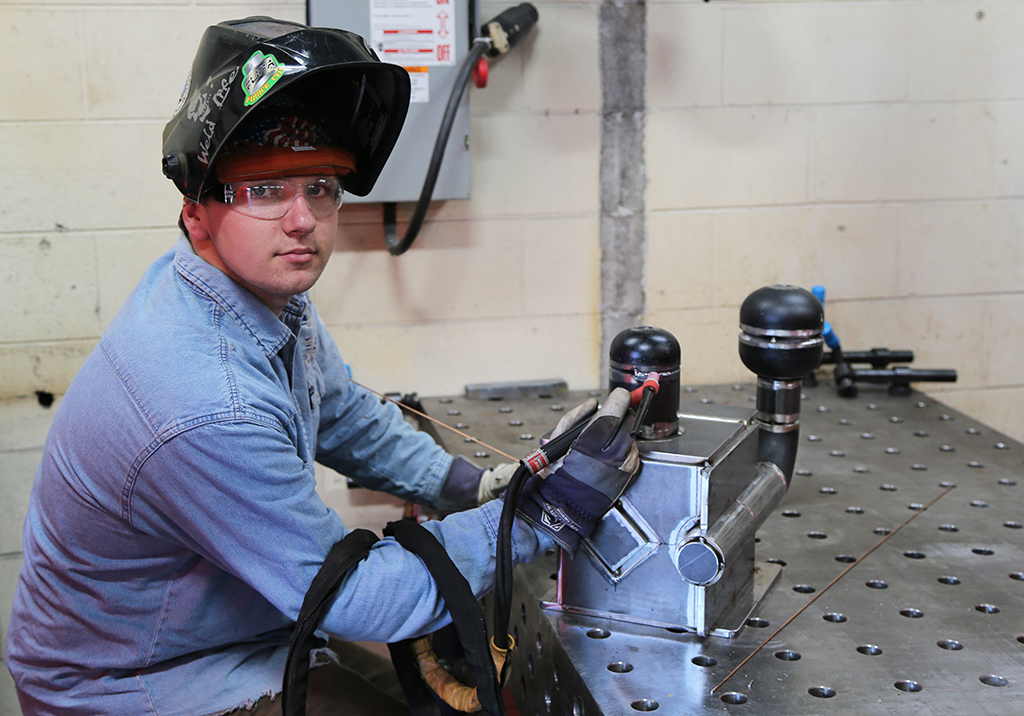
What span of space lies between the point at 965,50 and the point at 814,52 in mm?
407

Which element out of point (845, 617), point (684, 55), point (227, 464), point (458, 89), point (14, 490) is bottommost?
point (14, 490)

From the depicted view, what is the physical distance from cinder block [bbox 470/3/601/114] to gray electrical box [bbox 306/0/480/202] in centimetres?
10

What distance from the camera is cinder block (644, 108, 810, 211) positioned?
230 cm

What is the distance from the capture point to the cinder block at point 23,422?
2107 mm

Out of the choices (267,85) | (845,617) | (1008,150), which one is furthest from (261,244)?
(1008,150)

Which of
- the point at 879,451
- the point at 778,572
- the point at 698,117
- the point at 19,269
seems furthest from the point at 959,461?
the point at 19,269

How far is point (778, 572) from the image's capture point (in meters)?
1.30

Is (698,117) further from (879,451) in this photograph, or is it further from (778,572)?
(778,572)

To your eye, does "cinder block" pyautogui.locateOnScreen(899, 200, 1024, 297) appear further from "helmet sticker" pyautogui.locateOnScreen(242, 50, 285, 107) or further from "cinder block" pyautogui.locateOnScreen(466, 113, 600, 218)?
"helmet sticker" pyautogui.locateOnScreen(242, 50, 285, 107)

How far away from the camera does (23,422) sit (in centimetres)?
212

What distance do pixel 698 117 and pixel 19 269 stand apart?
161 centimetres

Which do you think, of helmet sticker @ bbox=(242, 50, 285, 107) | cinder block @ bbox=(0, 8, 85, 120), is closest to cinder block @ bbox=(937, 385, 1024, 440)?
helmet sticker @ bbox=(242, 50, 285, 107)

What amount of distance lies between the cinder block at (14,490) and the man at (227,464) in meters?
0.96

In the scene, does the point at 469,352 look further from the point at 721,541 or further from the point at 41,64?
the point at 721,541
